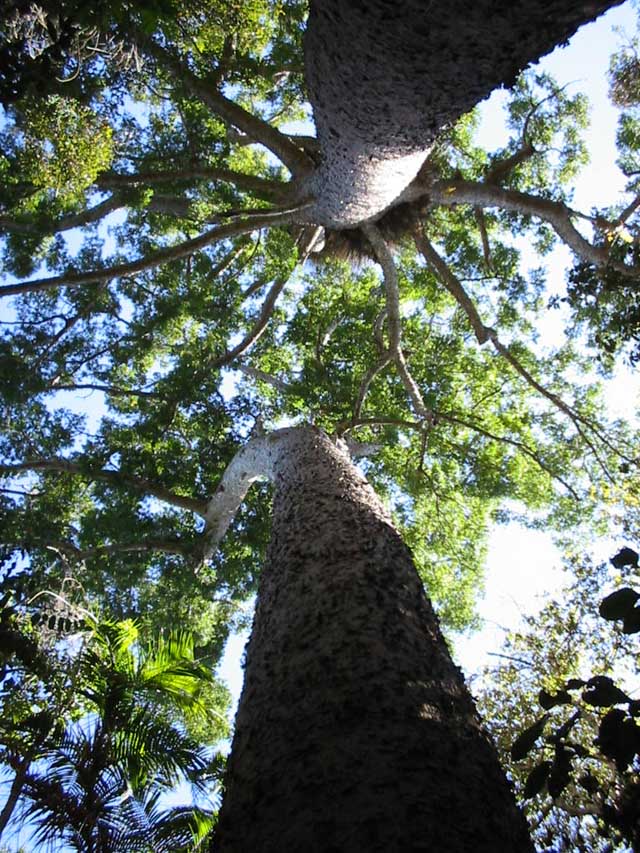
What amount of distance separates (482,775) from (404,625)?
711 mm

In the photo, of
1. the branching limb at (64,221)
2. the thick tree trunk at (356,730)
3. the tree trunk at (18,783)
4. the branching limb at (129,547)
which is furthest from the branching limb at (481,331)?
the tree trunk at (18,783)

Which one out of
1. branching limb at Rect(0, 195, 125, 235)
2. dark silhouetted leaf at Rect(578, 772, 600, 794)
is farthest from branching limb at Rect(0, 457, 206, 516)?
dark silhouetted leaf at Rect(578, 772, 600, 794)

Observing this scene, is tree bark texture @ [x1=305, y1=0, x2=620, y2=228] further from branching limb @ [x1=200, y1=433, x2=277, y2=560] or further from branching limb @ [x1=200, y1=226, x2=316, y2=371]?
branching limb @ [x1=200, y1=226, x2=316, y2=371]

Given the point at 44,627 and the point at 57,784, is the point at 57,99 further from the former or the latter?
the point at 57,784

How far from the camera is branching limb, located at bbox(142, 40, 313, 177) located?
6.26m

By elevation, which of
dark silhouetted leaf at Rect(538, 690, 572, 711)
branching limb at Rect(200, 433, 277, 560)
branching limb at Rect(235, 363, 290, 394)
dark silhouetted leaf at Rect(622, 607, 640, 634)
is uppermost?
branching limb at Rect(235, 363, 290, 394)

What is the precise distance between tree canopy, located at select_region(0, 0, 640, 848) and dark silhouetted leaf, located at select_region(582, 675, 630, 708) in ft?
17.8

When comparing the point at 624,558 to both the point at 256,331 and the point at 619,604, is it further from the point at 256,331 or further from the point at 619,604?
the point at 256,331

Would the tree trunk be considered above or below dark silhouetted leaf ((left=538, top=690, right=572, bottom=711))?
above

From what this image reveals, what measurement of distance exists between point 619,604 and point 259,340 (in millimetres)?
10027

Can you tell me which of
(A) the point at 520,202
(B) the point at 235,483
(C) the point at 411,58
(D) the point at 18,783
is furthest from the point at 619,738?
(A) the point at 520,202

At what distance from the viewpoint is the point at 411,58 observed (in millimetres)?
2988

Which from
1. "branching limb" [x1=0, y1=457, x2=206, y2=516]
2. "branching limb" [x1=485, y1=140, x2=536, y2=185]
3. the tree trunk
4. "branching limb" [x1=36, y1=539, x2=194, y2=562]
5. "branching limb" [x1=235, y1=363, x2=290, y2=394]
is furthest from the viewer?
"branching limb" [x1=235, y1=363, x2=290, y2=394]

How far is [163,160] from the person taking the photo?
857cm
